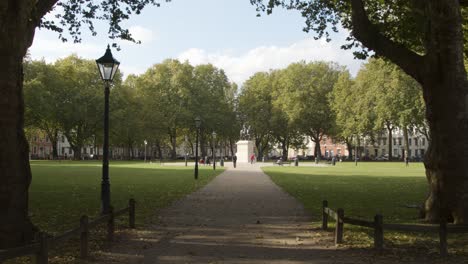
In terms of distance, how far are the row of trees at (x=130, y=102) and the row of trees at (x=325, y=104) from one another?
20.1 feet

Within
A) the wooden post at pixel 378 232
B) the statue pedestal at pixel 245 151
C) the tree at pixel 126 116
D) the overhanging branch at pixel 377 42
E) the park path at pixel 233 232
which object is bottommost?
the park path at pixel 233 232

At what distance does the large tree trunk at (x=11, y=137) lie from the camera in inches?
341

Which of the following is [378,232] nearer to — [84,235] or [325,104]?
[84,235]

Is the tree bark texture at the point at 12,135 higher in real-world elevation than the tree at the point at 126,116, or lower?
lower

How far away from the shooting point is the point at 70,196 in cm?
1961

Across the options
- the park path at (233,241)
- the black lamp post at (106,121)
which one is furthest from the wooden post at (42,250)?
the black lamp post at (106,121)

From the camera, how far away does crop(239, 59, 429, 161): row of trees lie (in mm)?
66750

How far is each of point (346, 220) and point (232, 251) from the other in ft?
7.23

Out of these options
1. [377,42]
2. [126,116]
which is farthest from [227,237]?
[126,116]

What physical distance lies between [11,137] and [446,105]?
9438 mm

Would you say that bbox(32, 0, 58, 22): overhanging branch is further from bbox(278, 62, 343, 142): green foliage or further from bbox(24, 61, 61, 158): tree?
bbox(278, 62, 343, 142): green foliage

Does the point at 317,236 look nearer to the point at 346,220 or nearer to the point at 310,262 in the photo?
the point at 346,220

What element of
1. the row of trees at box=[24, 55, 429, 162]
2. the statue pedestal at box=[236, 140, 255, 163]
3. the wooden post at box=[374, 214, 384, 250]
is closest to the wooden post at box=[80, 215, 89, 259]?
the wooden post at box=[374, 214, 384, 250]

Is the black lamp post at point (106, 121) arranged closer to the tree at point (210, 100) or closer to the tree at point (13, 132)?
the tree at point (13, 132)
